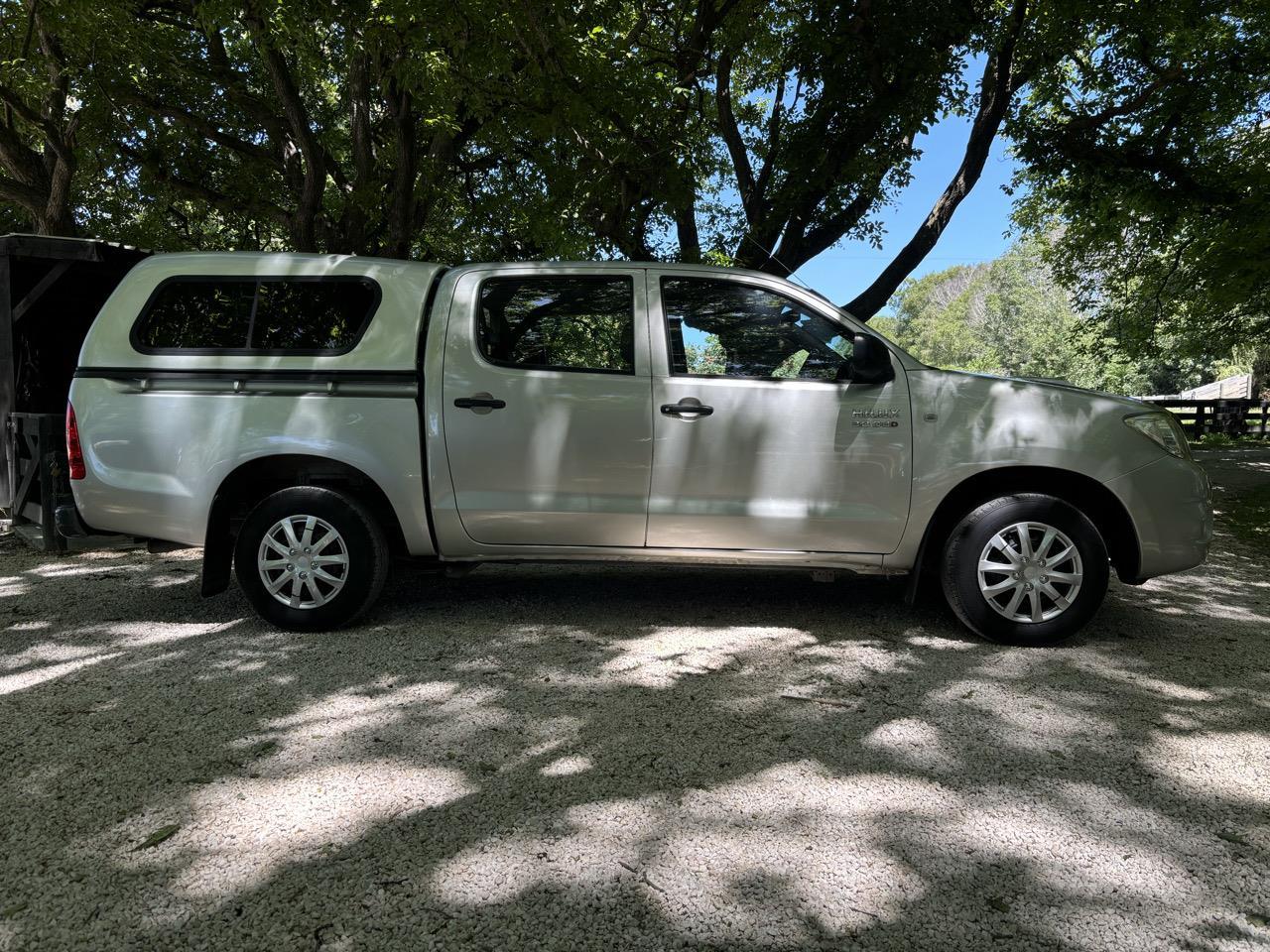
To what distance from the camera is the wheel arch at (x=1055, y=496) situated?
4.21 m

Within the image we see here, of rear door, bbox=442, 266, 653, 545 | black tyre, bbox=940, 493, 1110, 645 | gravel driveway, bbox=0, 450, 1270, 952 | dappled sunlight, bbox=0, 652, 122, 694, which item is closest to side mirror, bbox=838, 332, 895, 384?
black tyre, bbox=940, 493, 1110, 645

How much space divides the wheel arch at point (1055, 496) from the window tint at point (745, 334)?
953mm

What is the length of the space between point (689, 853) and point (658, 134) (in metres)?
8.91

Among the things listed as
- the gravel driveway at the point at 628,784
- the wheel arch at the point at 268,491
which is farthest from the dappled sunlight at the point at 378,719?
the wheel arch at the point at 268,491

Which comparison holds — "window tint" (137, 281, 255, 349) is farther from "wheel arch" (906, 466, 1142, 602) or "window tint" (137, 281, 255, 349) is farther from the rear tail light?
"wheel arch" (906, 466, 1142, 602)

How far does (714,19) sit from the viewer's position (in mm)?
9523

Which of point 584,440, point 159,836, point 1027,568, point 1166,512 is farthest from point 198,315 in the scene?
point 1166,512

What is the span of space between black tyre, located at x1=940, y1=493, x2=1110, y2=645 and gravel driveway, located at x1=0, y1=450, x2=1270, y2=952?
185 mm

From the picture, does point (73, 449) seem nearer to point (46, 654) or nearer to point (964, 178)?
point (46, 654)

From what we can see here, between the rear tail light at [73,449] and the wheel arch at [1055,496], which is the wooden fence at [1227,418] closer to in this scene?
the wheel arch at [1055,496]

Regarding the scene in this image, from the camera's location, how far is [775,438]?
13.9ft

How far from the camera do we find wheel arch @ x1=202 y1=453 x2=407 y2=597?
4.40 metres

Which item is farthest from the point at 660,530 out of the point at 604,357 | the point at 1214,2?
the point at 1214,2

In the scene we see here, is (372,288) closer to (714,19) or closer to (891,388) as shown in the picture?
(891,388)
